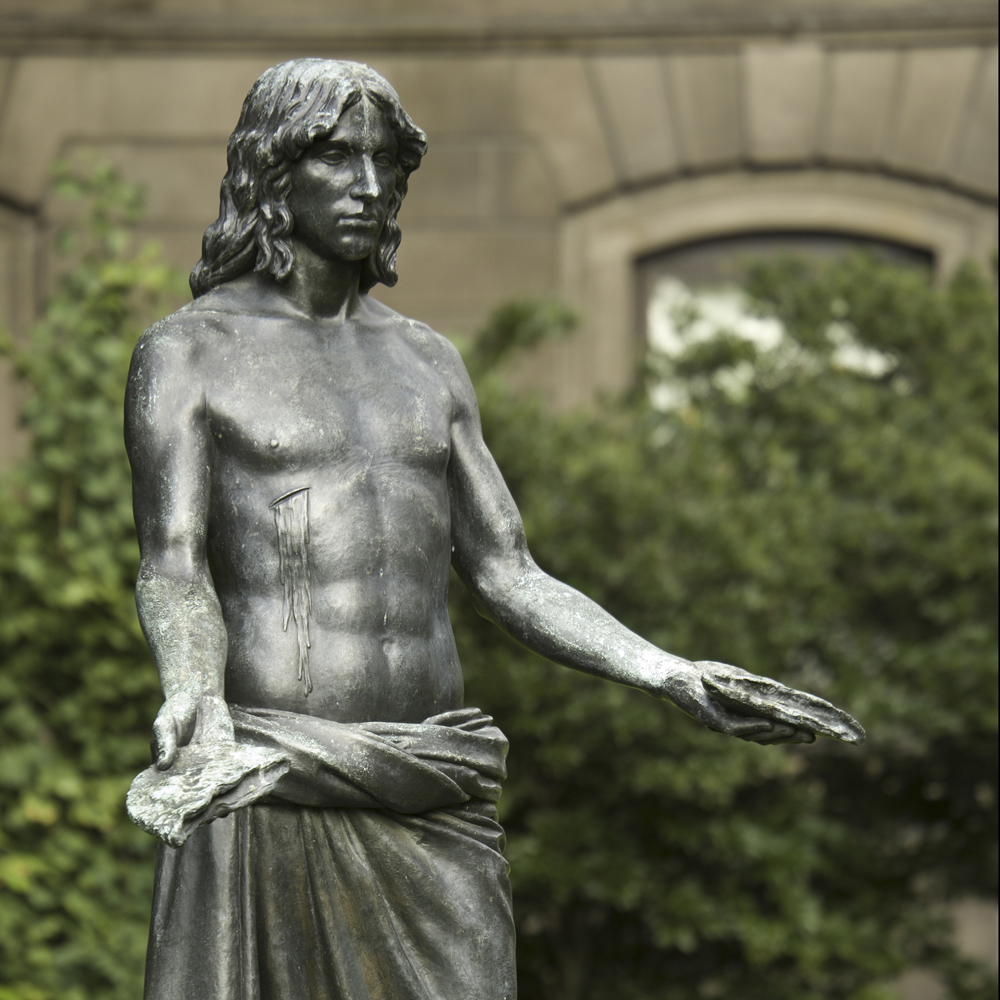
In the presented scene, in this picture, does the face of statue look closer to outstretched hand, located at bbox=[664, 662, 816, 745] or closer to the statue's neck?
the statue's neck

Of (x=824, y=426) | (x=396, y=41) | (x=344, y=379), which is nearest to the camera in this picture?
(x=344, y=379)

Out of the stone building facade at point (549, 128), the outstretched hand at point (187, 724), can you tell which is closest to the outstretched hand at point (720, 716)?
the outstretched hand at point (187, 724)

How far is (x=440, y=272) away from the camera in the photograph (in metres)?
12.1

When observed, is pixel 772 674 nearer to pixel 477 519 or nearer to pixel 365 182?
pixel 477 519

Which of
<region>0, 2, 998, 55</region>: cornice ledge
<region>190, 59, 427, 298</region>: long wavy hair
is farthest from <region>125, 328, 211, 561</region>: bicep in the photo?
<region>0, 2, 998, 55</region>: cornice ledge

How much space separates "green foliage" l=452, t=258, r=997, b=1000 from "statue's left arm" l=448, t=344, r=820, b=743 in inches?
165

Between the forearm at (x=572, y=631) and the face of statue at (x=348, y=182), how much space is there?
2.33 feet

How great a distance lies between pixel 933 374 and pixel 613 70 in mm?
3785

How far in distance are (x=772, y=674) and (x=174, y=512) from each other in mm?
5304

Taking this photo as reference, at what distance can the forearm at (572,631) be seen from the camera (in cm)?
344

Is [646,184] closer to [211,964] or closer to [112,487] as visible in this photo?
[112,487]

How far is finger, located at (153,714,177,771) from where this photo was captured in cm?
305

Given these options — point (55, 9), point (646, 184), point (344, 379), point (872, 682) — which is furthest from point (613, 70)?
point (344, 379)

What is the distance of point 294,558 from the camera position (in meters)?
3.48
